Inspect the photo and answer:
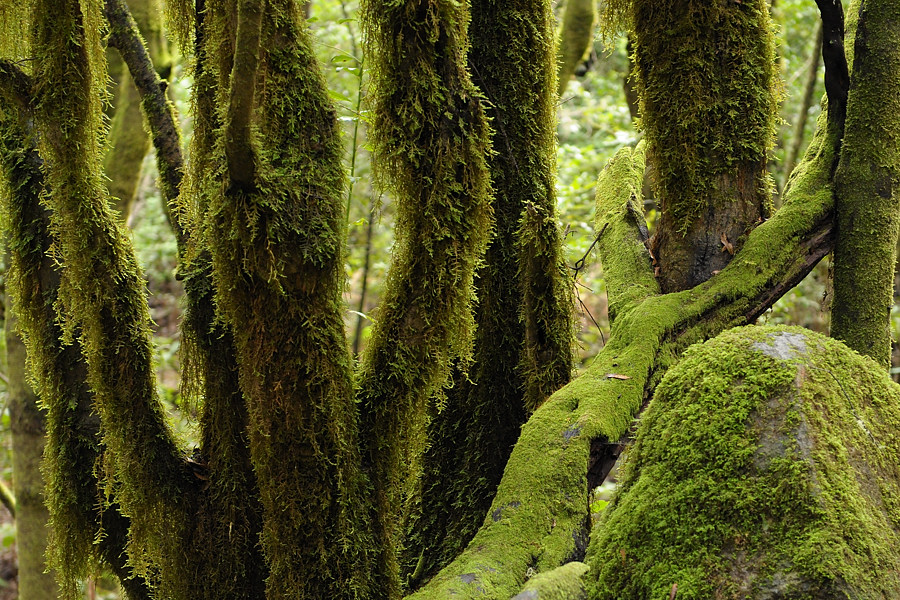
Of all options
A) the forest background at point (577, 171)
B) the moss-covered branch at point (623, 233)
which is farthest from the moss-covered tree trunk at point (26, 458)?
the moss-covered branch at point (623, 233)

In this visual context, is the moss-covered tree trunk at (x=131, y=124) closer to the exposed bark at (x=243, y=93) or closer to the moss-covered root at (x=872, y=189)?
the exposed bark at (x=243, y=93)

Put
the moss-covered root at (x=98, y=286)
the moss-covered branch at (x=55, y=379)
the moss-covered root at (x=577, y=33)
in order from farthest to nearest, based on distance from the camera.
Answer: the moss-covered root at (x=577, y=33)
the moss-covered branch at (x=55, y=379)
the moss-covered root at (x=98, y=286)

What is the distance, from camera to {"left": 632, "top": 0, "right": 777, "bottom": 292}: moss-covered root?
11.8 ft

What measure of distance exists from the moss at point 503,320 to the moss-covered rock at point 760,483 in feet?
3.41

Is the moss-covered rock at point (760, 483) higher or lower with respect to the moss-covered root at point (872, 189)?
lower

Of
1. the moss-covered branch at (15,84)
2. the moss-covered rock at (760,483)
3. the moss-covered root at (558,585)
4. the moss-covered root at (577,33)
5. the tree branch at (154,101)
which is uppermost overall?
the moss-covered root at (577,33)

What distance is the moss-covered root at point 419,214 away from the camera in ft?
8.27

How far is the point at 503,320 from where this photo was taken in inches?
143

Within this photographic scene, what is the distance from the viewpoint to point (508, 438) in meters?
3.58

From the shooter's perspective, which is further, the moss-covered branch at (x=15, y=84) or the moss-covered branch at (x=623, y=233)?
the moss-covered branch at (x=623, y=233)

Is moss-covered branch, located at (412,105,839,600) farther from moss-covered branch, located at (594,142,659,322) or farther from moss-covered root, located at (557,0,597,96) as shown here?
moss-covered root, located at (557,0,597,96)

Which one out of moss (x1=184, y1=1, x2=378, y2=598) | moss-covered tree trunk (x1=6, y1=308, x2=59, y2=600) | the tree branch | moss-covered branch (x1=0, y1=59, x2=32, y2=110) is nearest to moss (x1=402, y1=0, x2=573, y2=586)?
moss (x1=184, y1=1, x2=378, y2=598)

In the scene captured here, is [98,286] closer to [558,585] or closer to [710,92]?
[558,585]

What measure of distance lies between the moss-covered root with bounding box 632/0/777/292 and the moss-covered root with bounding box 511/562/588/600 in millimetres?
1891
